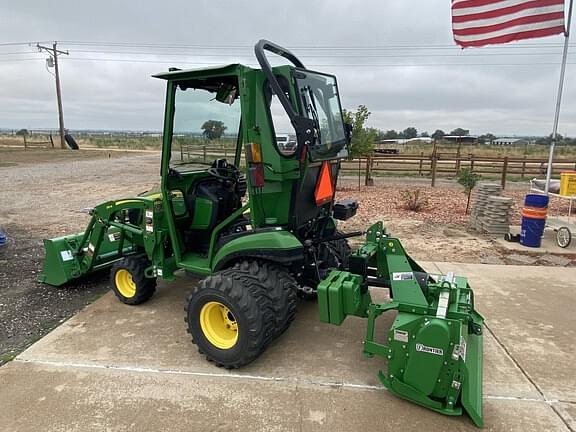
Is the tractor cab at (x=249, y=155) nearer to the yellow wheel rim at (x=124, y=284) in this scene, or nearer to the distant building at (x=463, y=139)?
the yellow wheel rim at (x=124, y=284)

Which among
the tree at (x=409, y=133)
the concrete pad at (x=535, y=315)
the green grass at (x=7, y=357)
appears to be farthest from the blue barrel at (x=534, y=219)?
the tree at (x=409, y=133)

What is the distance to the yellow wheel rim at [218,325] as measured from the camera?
343 centimetres

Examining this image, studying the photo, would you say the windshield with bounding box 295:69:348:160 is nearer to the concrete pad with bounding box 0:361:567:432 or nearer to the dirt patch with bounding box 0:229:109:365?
the concrete pad with bounding box 0:361:567:432

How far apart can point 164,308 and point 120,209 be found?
46.1 inches

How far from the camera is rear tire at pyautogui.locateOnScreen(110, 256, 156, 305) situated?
447 cm

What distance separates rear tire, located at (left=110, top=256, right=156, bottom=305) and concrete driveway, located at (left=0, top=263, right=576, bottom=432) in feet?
0.60

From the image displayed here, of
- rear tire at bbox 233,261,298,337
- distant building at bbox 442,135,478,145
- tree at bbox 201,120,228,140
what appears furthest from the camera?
distant building at bbox 442,135,478,145

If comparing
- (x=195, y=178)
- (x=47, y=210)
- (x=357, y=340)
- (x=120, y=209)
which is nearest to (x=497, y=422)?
(x=357, y=340)

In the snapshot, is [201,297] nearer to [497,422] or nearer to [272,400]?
[272,400]

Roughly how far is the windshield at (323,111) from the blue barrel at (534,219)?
4.57 metres

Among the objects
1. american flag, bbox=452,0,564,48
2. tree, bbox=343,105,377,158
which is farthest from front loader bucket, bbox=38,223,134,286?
tree, bbox=343,105,377,158

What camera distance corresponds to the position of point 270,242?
10.9ft

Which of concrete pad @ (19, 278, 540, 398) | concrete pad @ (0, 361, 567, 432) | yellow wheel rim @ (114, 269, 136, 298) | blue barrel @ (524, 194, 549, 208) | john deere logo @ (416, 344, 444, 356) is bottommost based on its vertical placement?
concrete pad @ (0, 361, 567, 432)

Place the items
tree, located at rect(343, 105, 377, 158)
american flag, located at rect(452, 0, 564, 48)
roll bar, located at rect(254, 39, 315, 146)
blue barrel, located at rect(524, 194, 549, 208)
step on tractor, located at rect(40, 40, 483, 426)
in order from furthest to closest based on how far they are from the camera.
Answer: tree, located at rect(343, 105, 377, 158), blue barrel, located at rect(524, 194, 549, 208), american flag, located at rect(452, 0, 564, 48), roll bar, located at rect(254, 39, 315, 146), step on tractor, located at rect(40, 40, 483, 426)
